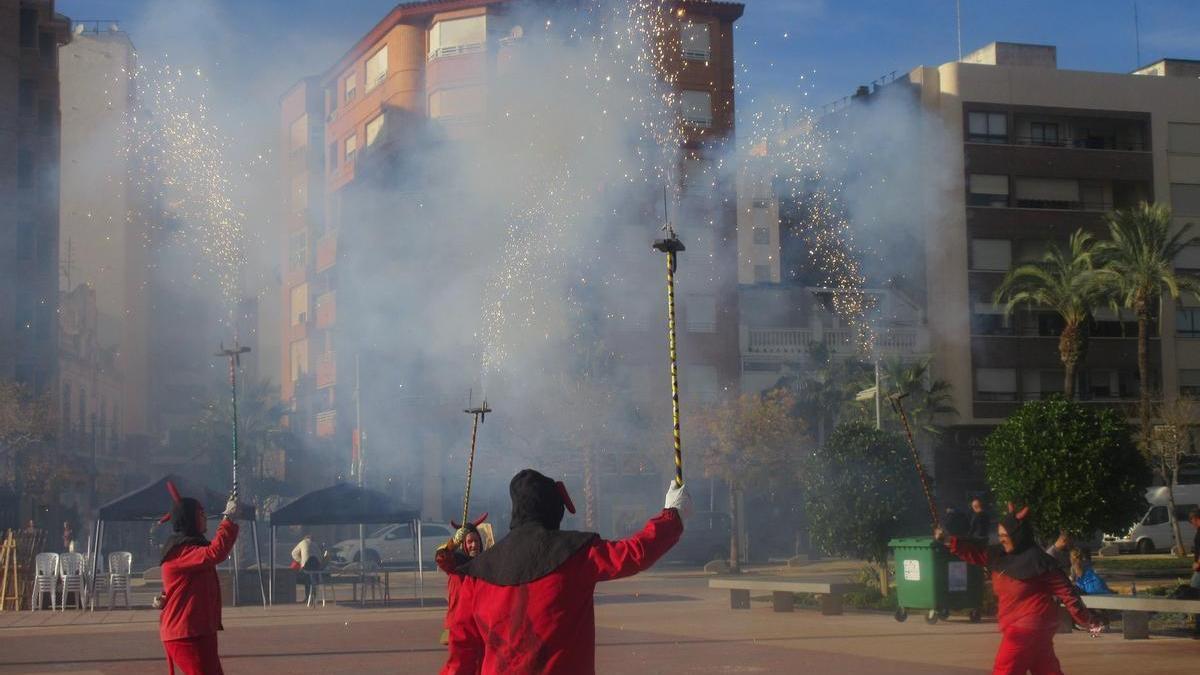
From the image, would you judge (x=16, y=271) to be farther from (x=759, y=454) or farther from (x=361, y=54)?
(x=759, y=454)

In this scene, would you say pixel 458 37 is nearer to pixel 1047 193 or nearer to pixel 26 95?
pixel 26 95

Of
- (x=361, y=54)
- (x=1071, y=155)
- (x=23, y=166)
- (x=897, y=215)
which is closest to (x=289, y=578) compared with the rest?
(x=361, y=54)

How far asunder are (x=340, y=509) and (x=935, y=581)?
44.8 ft

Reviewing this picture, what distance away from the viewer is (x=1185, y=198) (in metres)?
60.9

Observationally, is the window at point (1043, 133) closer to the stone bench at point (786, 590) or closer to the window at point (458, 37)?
the window at point (458, 37)

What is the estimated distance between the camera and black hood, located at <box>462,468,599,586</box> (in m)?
5.85

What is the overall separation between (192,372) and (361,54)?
1669 inches

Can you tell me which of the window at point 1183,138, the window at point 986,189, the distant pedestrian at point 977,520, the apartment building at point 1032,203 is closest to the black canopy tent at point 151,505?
the distant pedestrian at point 977,520

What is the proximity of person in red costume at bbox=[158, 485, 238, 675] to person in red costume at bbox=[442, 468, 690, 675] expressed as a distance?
4.00 m

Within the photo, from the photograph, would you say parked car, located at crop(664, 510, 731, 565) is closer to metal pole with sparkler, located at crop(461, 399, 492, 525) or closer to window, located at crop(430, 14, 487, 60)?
window, located at crop(430, 14, 487, 60)

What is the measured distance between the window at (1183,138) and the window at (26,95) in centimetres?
4601

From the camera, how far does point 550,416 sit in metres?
41.1

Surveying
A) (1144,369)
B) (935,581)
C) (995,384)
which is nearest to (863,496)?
(935,581)

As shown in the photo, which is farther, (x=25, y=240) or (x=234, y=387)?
(x=25, y=240)
